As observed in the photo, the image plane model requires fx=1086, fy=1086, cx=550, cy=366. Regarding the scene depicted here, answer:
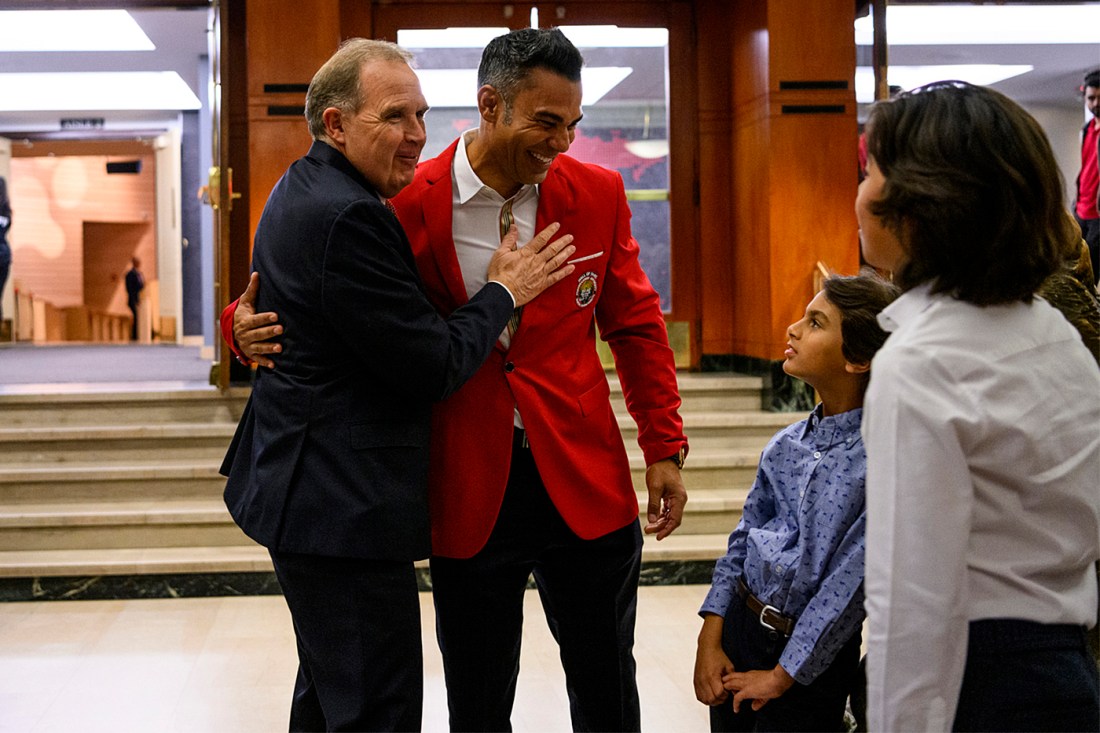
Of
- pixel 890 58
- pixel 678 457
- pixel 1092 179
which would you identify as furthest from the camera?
pixel 890 58

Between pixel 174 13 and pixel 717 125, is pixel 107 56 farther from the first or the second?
pixel 717 125

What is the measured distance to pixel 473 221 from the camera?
190 centimetres

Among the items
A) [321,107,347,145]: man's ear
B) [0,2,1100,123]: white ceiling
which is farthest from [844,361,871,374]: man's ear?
[0,2,1100,123]: white ceiling

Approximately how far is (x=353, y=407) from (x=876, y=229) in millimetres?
835

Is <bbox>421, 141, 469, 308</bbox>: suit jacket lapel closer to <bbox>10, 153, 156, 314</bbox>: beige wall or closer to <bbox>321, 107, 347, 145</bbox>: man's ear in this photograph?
<bbox>321, 107, 347, 145</bbox>: man's ear

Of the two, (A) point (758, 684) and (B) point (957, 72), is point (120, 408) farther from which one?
(B) point (957, 72)

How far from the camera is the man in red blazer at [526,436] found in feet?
5.97

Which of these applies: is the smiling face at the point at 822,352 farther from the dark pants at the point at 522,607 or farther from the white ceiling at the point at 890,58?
the white ceiling at the point at 890,58

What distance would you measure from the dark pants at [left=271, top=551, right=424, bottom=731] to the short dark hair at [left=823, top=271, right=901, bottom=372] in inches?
31.6

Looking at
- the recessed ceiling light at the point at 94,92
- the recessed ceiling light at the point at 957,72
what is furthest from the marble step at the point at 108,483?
the recessed ceiling light at the point at 94,92

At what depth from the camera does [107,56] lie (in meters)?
11.2

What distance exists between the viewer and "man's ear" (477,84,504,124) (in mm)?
1839

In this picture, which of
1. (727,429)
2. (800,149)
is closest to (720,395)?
(727,429)

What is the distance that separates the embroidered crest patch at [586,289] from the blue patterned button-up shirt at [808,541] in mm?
414
